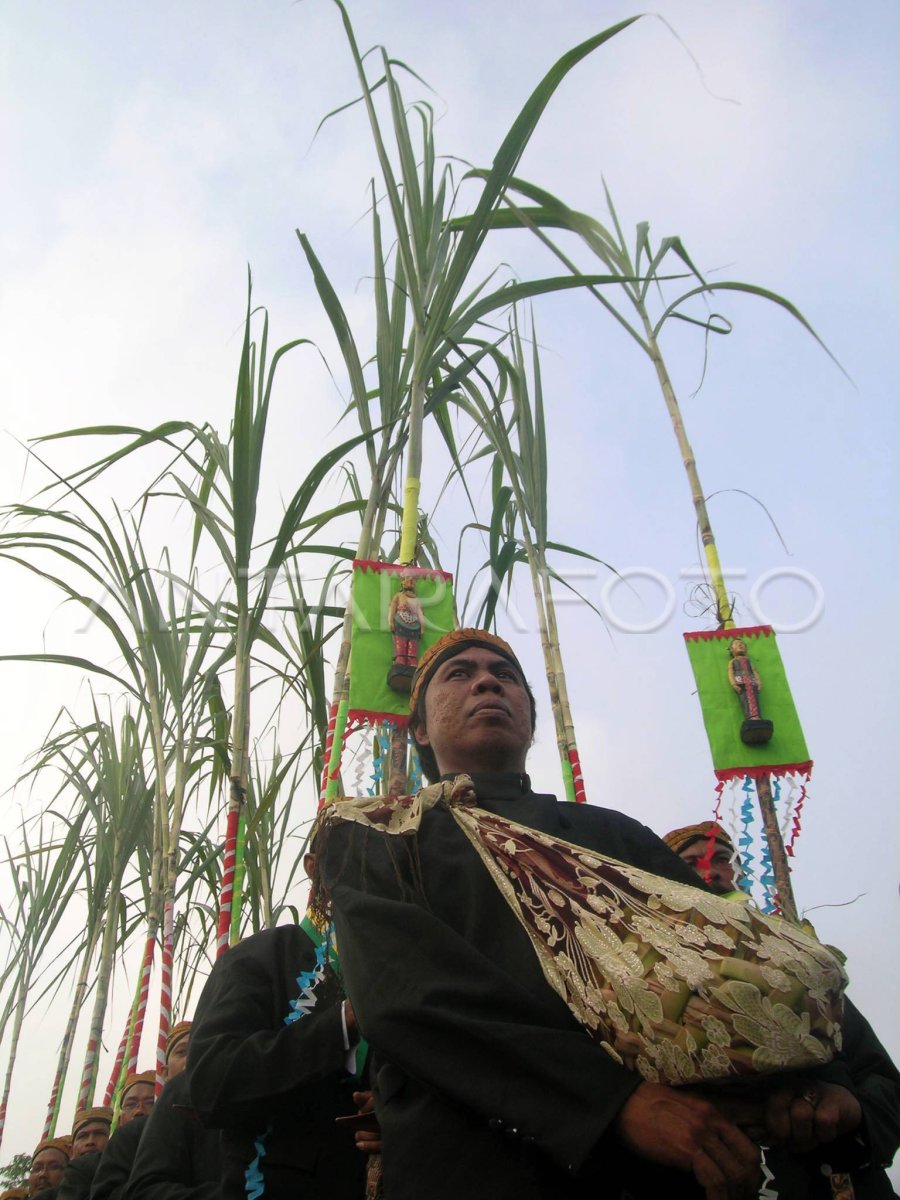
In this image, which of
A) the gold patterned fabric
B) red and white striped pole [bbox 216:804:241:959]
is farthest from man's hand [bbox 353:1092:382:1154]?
red and white striped pole [bbox 216:804:241:959]

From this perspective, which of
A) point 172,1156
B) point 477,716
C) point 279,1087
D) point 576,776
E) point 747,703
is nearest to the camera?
point 279,1087

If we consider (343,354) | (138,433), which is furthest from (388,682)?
(138,433)

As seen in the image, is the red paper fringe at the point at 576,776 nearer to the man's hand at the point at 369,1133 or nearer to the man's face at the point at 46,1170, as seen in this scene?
the man's hand at the point at 369,1133

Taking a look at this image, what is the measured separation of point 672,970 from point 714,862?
1.62 meters

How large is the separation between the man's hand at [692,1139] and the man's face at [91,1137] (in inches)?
134

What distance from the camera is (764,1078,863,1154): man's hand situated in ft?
2.79

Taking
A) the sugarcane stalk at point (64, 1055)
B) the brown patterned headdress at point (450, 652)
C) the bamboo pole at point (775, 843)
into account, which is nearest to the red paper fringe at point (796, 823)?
the bamboo pole at point (775, 843)

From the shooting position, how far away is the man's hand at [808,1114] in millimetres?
849

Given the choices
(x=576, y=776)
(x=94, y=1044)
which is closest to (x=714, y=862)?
(x=576, y=776)

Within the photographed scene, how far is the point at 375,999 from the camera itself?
0.93 metres

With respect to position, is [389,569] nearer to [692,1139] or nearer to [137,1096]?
[692,1139]

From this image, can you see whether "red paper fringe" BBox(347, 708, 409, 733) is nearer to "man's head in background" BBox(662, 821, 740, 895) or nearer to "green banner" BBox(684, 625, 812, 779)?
"man's head in background" BBox(662, 821, 740, 895)

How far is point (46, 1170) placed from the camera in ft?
12.4

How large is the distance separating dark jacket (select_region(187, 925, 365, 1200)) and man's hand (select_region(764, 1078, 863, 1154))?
2.05 ft
